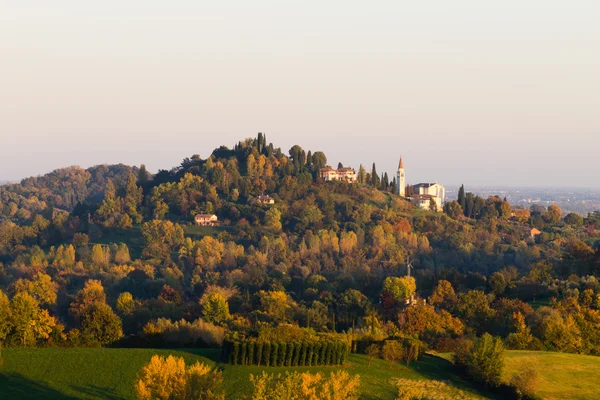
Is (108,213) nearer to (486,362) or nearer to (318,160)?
(318,160)

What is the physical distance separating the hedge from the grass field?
0.55m

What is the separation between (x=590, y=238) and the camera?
139875 mm

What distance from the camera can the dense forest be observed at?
58.0 m

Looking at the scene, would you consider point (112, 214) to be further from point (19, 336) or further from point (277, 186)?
point (19, 336)

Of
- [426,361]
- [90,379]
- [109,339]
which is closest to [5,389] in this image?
[90,379]

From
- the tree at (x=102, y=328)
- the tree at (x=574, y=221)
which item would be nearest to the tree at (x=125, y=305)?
the tree at (x=102, y=328)

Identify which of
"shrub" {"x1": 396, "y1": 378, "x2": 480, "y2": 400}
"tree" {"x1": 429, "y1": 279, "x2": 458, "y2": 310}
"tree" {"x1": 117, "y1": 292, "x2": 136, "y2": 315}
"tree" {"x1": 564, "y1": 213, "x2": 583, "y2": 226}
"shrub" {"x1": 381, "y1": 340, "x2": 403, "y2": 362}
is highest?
"tree" {"x1": 564, "y1": 213, "x2": 583, "y2": 226}

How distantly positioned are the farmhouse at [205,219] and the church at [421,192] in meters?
42.9

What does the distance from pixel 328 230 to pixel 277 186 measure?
19.8 metres

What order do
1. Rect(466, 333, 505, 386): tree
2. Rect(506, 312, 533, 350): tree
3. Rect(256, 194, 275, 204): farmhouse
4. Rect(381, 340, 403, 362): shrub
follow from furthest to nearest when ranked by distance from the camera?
Rect(256, 194, 275, 204): farmhouse
Rect(506, 312, 533, 350): tree
Rect(381, 340, 403, 362): shrub
Rect(466, 333, 505, 386): tree

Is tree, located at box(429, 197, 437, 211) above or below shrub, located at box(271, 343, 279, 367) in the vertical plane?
above

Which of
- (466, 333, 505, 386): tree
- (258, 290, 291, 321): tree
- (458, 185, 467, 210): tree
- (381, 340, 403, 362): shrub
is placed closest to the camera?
(466, 333, 505, 386): tree

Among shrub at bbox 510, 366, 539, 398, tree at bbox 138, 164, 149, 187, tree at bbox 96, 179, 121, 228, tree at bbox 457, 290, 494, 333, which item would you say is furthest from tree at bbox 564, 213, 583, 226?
shrub at bbox 510, 366, 539, 398

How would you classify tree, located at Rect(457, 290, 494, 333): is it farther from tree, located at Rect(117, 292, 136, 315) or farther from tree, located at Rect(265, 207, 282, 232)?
tree, located at Rect(265, 207, 282, 232)
